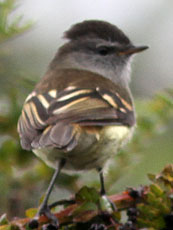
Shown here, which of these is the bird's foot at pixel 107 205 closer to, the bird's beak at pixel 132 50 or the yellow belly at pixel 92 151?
the yellow belly at pixel 92 151

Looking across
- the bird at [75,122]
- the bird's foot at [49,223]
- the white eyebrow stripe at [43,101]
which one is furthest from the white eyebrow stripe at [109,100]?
the bird's foot at [49,223]

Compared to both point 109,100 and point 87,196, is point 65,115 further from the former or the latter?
point 87,196

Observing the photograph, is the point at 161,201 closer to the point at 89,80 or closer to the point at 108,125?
the point at 108,125

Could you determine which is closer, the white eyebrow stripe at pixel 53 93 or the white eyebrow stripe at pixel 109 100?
the white eyebrow stripe at pixel 53 93

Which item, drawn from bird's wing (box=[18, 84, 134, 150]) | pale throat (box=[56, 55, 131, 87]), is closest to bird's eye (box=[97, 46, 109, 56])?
pale throat (box=[56, 55, 131, 87])

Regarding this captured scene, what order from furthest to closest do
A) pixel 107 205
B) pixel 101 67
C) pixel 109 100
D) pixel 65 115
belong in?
pixel 101 67
pixel 109 100
pixel 65 115
pixel 107 205

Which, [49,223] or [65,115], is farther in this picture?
[65,115]

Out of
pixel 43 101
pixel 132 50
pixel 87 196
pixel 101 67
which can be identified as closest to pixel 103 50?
pixel 101 67
